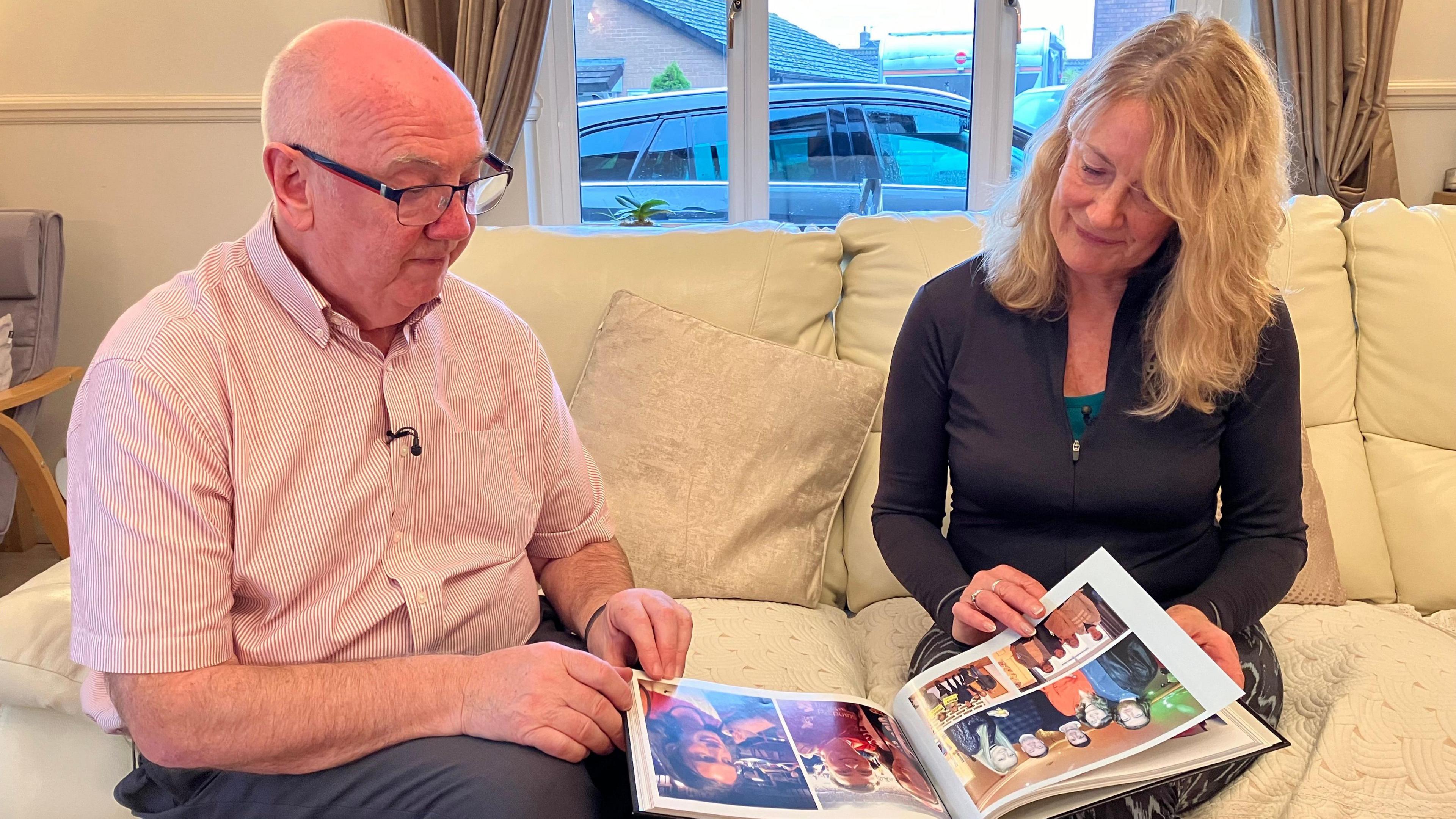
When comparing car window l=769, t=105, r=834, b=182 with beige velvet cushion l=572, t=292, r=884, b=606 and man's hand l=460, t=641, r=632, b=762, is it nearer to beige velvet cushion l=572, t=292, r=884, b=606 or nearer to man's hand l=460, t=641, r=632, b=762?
beige velvet cushion l=572, t=292, r=884, b=606

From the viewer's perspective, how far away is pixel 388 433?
109 centimetres

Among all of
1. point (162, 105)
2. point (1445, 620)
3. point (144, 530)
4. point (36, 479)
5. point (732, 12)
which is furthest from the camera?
point (732, 12)

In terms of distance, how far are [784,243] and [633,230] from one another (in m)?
0.29

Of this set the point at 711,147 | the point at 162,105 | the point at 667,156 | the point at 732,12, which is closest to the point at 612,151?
the point at 667,156

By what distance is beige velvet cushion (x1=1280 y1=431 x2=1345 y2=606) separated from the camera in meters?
1.60

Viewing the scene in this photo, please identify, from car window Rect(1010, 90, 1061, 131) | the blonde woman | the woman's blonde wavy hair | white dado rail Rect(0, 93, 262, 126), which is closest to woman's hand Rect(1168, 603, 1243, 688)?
the blonde woman

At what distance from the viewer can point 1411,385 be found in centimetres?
177

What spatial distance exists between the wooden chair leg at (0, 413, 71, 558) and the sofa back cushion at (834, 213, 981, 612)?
6.31 feet

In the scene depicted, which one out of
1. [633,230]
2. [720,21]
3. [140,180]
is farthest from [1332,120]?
[140,180]

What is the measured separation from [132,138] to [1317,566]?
3.10 metres

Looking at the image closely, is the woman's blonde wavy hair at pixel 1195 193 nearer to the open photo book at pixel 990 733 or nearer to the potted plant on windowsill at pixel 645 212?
the open photo book at pixel 990 733

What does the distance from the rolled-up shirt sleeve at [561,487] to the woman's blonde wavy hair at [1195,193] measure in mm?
597

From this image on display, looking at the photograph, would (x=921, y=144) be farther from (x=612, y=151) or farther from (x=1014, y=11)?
(x=612, y=151)

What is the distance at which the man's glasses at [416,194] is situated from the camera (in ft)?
3.21
